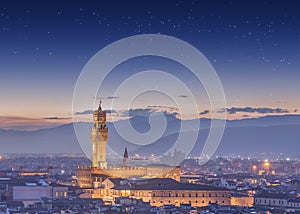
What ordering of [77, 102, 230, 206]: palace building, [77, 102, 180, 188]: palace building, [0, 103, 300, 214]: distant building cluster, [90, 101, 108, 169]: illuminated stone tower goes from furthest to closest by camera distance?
[90, 101, 108, 169]: illuminated stone tower, [77, 102, 180, 188]: palace building, [77, 102, 230, 206]: palace building, [0, 103, 300, 214]: distant building cluster

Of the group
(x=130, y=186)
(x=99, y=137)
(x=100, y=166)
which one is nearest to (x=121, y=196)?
(x=130, y=186)

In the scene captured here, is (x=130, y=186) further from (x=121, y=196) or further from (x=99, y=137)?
(x=99, y=137)

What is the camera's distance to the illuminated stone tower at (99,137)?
231ft

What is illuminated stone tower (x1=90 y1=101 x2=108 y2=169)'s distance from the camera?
70438 millimetres

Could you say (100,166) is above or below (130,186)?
above

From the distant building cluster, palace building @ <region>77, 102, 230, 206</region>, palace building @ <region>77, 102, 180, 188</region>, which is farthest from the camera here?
palace building @ <region>77, 102, 180, 188</region>

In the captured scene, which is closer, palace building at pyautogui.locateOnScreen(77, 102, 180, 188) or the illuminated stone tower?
palace building at pyautogui.locateOnScreen(77, 102, 180, 188)

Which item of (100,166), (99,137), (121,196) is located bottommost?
(121,196)

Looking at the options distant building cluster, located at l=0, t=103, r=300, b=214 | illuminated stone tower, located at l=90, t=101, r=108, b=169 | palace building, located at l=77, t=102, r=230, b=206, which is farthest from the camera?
illuminated stone tower, located at l=90, t=101, r=108, b=169

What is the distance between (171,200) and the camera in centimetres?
5781

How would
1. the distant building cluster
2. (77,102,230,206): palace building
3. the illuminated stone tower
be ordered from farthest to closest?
the illuminated stone tower, (77,102,230,206): palace building, the distant building cluster

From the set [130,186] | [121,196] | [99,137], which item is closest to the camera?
[121,196]

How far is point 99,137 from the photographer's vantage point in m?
70.3

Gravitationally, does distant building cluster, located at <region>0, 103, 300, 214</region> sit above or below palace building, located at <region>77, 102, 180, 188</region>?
below
